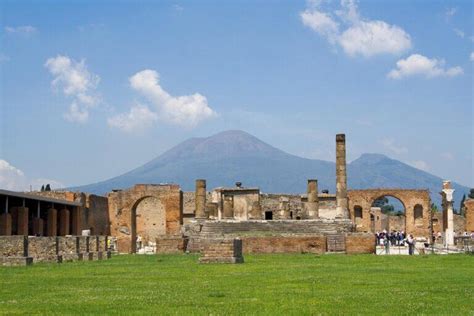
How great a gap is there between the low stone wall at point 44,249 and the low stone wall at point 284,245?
729cm

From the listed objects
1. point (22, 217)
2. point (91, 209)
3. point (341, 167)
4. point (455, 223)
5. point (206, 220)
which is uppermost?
point (341, 167)

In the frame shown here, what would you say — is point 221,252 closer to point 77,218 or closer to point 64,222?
point 64,222

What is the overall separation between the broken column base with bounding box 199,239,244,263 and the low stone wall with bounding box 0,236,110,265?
→ 6131 mm

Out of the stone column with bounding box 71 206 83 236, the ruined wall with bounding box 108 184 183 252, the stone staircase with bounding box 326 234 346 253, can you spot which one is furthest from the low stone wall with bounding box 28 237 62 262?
the ruined wall with bounding box 108 184 183 252

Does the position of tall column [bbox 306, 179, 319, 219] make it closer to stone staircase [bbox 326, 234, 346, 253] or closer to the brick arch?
the brick arch

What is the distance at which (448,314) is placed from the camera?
12242 millimetres

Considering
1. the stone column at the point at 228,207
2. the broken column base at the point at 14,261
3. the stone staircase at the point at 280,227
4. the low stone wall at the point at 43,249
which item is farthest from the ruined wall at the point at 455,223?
the broken column base at the point at 14,261

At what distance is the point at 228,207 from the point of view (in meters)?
65.0

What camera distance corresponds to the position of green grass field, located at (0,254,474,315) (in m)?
13.0

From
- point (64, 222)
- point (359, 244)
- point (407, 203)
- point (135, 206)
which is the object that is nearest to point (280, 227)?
point (359, 244)

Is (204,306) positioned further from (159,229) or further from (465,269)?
(159,229)

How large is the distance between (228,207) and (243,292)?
49163 mm

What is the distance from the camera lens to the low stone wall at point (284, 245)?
4028 centimetres

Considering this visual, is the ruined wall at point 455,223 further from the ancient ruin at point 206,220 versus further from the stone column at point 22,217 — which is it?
the stone column at point 22,217
